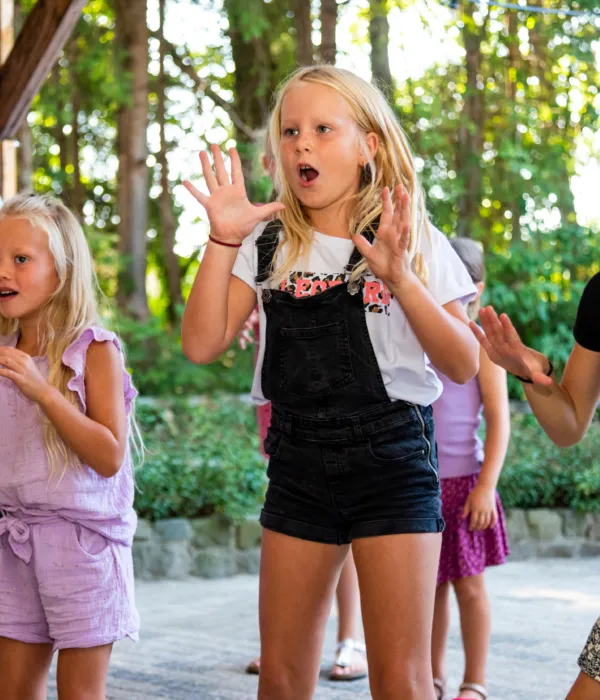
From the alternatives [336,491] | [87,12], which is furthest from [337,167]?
[87,12]

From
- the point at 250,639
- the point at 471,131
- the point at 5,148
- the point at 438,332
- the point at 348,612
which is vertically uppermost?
the point at 471,131

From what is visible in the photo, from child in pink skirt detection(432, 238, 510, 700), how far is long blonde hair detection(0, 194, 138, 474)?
1.24 m

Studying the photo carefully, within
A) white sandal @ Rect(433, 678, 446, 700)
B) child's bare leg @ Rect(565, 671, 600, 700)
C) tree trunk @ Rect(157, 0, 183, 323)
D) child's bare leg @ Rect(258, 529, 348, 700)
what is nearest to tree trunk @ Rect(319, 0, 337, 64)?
tree trunk @ Rect(157, 0, 183, 323)

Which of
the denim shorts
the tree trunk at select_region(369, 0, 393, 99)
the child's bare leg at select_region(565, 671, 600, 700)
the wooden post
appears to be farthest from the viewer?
the tree trunk at select_region(369, 0, 393, 99)

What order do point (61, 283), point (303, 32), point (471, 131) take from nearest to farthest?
point (61, 283) → point (303, 32) → point (471, 131)

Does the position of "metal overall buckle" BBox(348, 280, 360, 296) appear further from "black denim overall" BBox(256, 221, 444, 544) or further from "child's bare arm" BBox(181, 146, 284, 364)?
"child's bare arm" BBox(181, 146, 284, 364)

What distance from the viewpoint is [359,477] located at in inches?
84.7

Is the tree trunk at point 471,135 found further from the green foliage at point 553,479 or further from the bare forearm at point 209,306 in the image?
the bare forearm at point 209,306

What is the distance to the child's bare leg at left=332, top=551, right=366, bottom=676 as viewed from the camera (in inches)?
148

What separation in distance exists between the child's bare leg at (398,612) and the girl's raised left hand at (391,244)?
54cm

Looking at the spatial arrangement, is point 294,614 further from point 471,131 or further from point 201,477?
point 471,131

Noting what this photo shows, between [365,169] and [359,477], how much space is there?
2.36 ft

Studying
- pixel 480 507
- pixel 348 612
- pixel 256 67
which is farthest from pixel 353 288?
pixel 256 67

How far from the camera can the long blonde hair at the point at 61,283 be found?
247 centimetres
